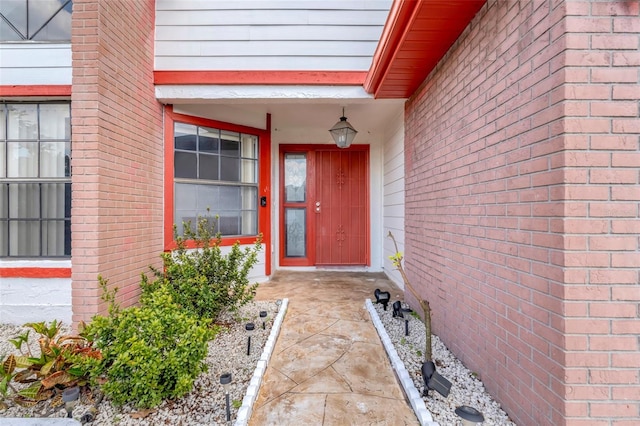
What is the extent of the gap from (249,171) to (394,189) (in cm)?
222

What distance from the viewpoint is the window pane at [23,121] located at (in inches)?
121

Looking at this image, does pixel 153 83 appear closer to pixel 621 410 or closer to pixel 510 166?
pixel 510 166

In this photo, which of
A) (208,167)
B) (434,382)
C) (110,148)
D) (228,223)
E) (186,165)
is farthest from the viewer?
(228,223)

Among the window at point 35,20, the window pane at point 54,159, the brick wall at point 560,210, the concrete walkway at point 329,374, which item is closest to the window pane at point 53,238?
the window pane at point 54,159

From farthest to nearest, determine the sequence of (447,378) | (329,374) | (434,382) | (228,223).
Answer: (228,223)
(329,374)
(447,378)
(434,382)

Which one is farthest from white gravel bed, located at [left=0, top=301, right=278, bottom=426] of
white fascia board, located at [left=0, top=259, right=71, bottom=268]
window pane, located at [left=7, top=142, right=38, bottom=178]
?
→ window pane, located at [left=7, top=142, right=38, bottom=178]

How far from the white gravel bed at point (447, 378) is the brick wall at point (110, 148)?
2631 millimetres

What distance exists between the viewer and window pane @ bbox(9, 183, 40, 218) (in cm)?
306

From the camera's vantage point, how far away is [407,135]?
357 centimetres

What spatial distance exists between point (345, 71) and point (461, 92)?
1.59m

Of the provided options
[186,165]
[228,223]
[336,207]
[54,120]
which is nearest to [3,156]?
[54,120]

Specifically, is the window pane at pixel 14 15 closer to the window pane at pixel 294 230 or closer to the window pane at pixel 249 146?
the window pane at pixel 249 146

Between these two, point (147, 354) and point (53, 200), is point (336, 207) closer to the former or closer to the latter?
point (53, 200)

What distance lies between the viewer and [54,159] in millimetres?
3086
